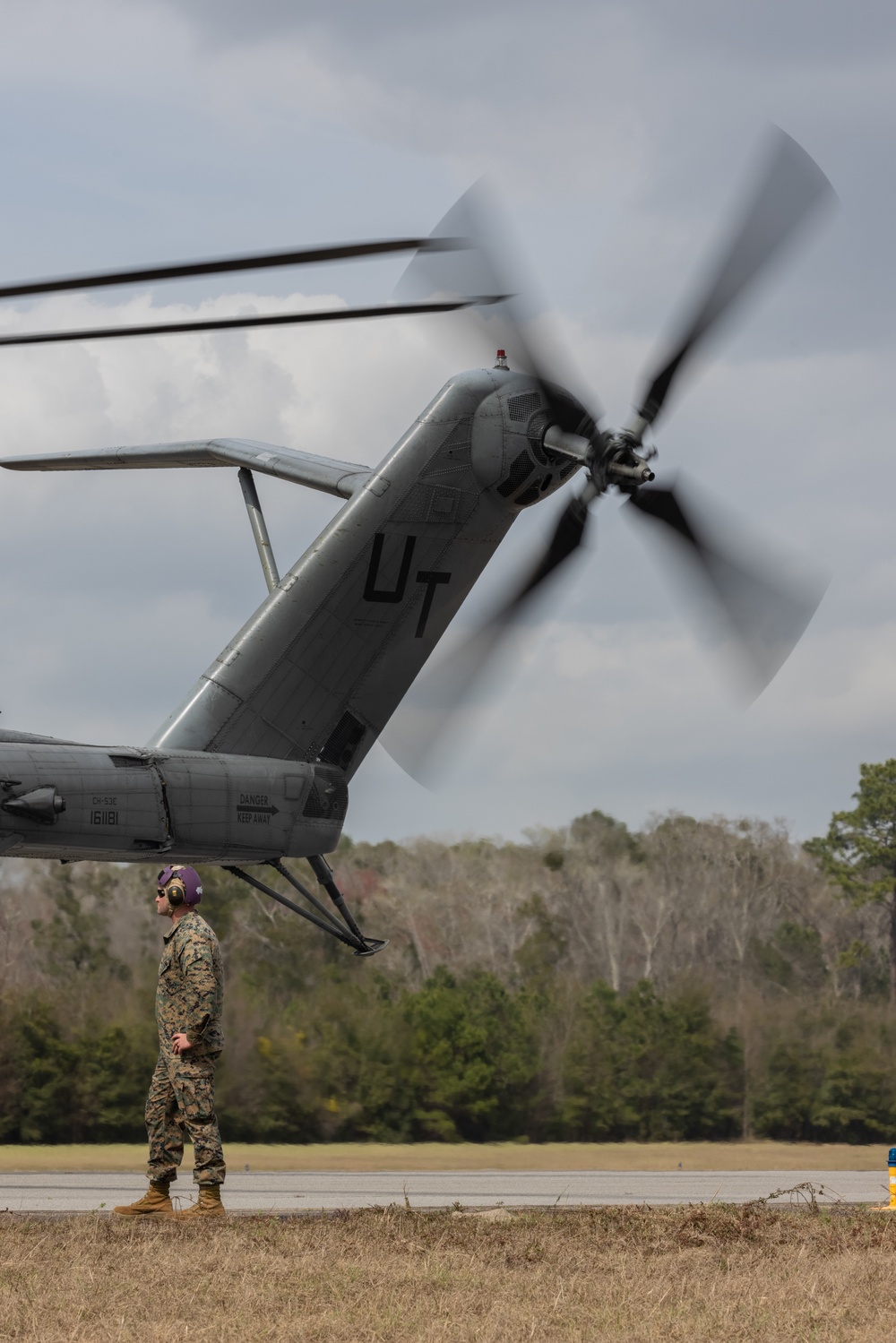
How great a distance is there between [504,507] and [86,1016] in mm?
11113

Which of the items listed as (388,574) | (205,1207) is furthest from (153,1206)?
(388,574)

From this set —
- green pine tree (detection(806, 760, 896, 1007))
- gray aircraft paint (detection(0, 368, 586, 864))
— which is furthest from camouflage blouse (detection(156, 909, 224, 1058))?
green pine tree (detection(806, 760, 896, 1007))

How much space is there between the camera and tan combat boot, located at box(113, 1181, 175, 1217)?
33.0 ft

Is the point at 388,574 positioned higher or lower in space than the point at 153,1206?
higher

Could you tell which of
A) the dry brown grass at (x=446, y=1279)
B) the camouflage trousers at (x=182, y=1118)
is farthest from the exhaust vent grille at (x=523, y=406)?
the dry brown grass at (x=446, y=1279)

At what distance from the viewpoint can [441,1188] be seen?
15.9 m

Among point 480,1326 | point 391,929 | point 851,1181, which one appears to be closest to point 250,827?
point 480,1326

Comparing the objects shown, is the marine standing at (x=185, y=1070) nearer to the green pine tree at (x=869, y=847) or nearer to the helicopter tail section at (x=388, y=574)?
the helicopter tail section at (x=388, y=574)

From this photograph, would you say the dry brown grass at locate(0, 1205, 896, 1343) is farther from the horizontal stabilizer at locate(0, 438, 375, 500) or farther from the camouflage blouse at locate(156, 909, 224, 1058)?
the horizontal stabilizer at locate(0, 438, 375, 500)

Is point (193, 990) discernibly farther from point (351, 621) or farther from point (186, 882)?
point (351, 621)

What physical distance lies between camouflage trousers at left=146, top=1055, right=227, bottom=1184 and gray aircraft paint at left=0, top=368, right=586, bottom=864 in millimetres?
3466

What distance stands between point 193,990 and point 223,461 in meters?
7.65

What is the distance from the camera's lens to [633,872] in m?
32.0

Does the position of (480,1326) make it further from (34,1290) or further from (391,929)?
Answer: (391,929)
